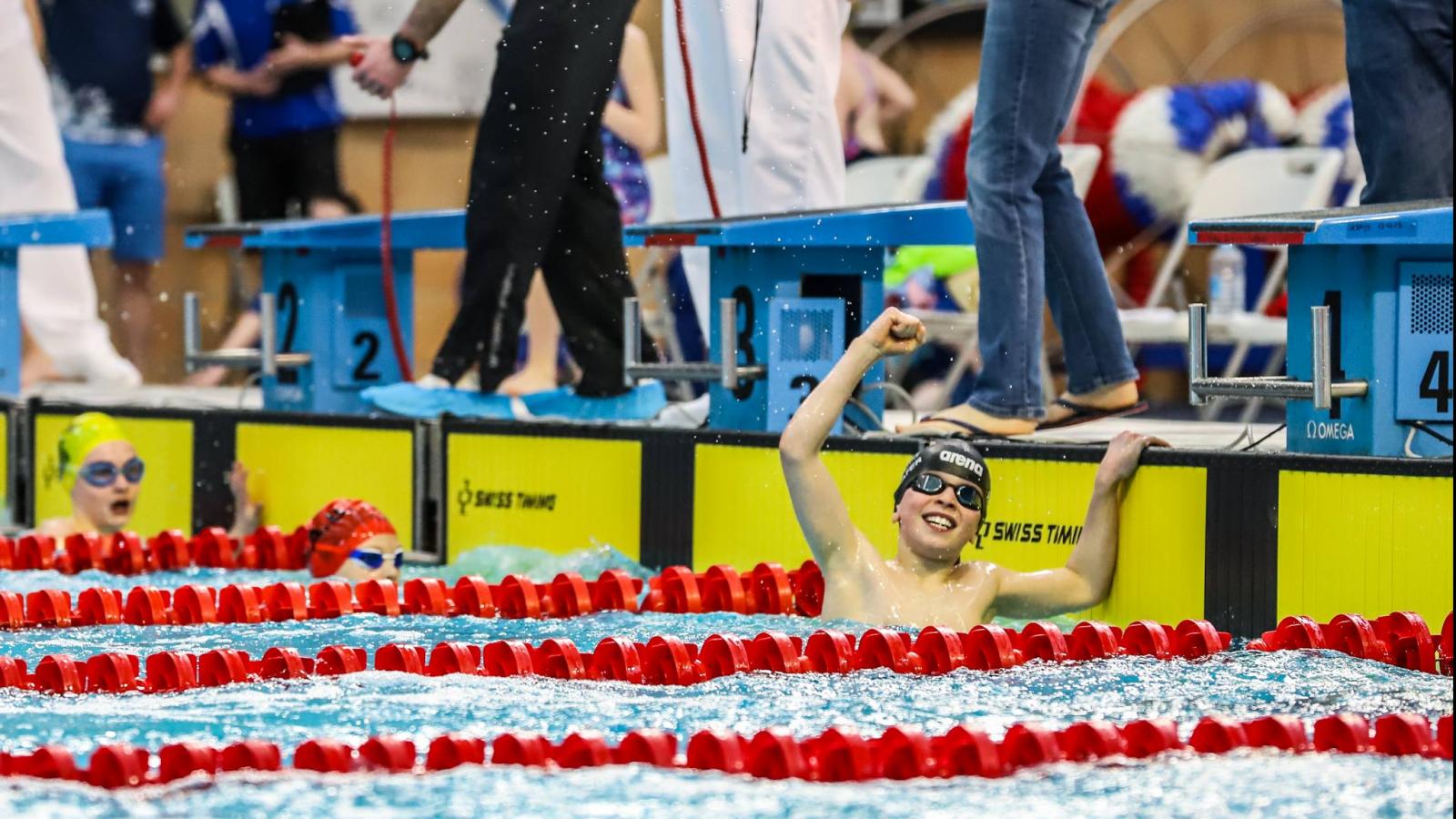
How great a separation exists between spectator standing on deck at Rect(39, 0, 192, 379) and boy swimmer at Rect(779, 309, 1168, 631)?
19.8ft

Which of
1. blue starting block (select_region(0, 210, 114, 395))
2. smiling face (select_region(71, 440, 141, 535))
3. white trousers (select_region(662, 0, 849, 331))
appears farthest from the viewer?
blue starting block (select_region(0, 210, 114, 395))

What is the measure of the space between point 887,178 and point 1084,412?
4543 mm

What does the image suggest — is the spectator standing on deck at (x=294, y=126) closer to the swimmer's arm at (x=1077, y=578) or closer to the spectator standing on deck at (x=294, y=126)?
the spectator standing on deck at (x=294, y=126)

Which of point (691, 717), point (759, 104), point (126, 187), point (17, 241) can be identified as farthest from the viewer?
point (126, 187)

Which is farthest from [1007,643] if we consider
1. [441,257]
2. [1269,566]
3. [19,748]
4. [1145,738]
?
[441,257]

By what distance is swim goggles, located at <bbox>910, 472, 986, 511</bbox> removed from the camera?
5.09 m

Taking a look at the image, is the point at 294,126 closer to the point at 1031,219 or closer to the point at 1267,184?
the point at 1267,184

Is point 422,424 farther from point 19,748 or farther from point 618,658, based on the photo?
point 19,748

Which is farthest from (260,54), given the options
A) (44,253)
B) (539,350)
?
(539,350)

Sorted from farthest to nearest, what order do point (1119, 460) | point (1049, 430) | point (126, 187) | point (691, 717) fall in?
point (126, 187) < point (1049, 430) < point (1119, 460) < point (691, 717)

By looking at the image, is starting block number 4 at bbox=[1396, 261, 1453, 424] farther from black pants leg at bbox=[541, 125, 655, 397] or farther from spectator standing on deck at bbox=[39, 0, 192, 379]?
spectator standing on deck at bbox=[39, 0, 192, 379]

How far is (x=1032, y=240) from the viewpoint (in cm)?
552

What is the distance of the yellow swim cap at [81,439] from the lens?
6.98 m

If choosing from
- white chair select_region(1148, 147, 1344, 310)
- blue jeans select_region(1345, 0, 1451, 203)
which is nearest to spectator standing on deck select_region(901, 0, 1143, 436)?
blue jeans select_region(1345, 0, 1451, 203)
